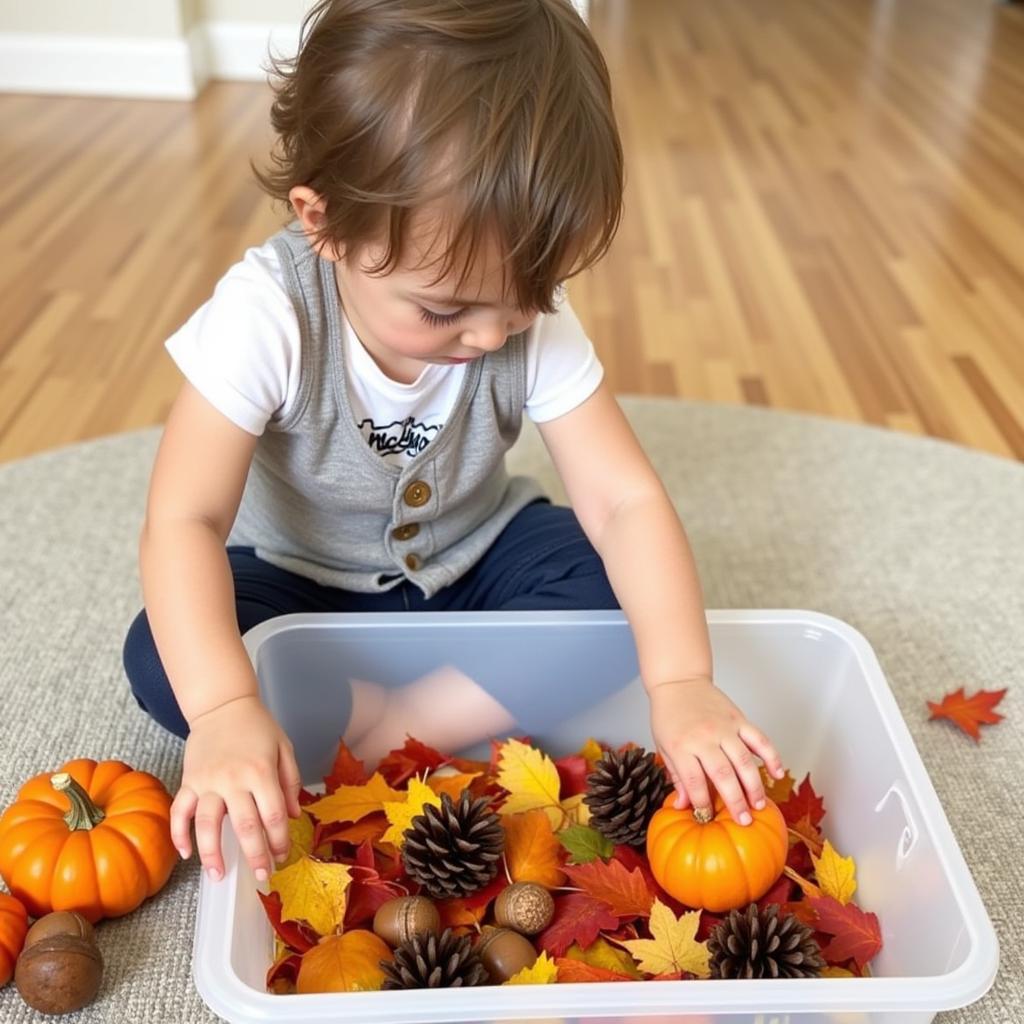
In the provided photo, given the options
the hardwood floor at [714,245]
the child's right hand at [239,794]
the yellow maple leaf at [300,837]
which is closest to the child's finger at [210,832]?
the child's right hand at [239,794]

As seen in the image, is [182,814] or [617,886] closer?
[182,814]

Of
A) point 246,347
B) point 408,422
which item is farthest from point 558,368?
point 246,347

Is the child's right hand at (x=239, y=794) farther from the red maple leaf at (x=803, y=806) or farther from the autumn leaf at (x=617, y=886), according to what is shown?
the red maple leaf at (x=803, y=806)

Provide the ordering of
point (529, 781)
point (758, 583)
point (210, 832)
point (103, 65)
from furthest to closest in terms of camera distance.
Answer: point (103, 65)
point (758, 583)
point (529, 781)
point (210, 832)

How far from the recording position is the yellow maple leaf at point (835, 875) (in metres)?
0.74

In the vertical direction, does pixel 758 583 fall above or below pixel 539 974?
below

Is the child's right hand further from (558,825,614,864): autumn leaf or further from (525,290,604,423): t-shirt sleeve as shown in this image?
(525,290,604,423): t-shirt sleeve

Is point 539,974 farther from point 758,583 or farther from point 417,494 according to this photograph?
point 758,583

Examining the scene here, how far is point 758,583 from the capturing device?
1102mm

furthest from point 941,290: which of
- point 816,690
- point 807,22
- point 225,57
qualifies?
point 807,22

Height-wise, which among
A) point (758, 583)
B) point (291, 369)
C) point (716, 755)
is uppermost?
point (291, 369)

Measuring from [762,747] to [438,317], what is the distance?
31 centimetres

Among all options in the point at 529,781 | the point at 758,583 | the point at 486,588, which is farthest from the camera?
the point at 758,583

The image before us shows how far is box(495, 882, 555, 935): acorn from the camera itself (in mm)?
700
